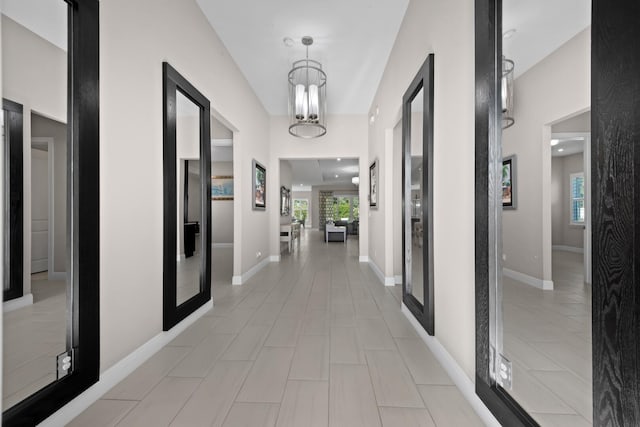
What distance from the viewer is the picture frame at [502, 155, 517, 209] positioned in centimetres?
128

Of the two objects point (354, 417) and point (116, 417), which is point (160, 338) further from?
point (354, 417)

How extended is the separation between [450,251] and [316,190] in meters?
16.0

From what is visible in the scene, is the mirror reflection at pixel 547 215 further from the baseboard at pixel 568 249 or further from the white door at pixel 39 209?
the white door at pixel 39 209

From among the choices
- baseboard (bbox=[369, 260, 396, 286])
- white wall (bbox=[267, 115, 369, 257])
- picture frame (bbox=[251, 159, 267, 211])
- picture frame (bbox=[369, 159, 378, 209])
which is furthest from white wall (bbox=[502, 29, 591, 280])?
white wall (bbox=[267, 115, 369, 257])

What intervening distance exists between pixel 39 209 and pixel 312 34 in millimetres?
3022

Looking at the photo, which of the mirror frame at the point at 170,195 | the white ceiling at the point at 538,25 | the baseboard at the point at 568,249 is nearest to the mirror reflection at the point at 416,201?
the white ceiling at the point at 538,25

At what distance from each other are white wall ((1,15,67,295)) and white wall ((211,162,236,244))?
6541 millimetres

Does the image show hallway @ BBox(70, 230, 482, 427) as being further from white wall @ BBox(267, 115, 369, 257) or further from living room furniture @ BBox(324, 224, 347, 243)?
living room furniture @ BBox(324, 224, 347, 243)

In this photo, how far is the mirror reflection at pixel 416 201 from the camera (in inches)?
103

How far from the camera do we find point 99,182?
161 centimetres

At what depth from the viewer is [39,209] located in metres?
1.40

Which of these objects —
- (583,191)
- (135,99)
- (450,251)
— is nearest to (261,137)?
(135,99)

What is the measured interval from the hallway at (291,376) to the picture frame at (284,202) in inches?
193

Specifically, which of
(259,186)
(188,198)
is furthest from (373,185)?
(188,198)
